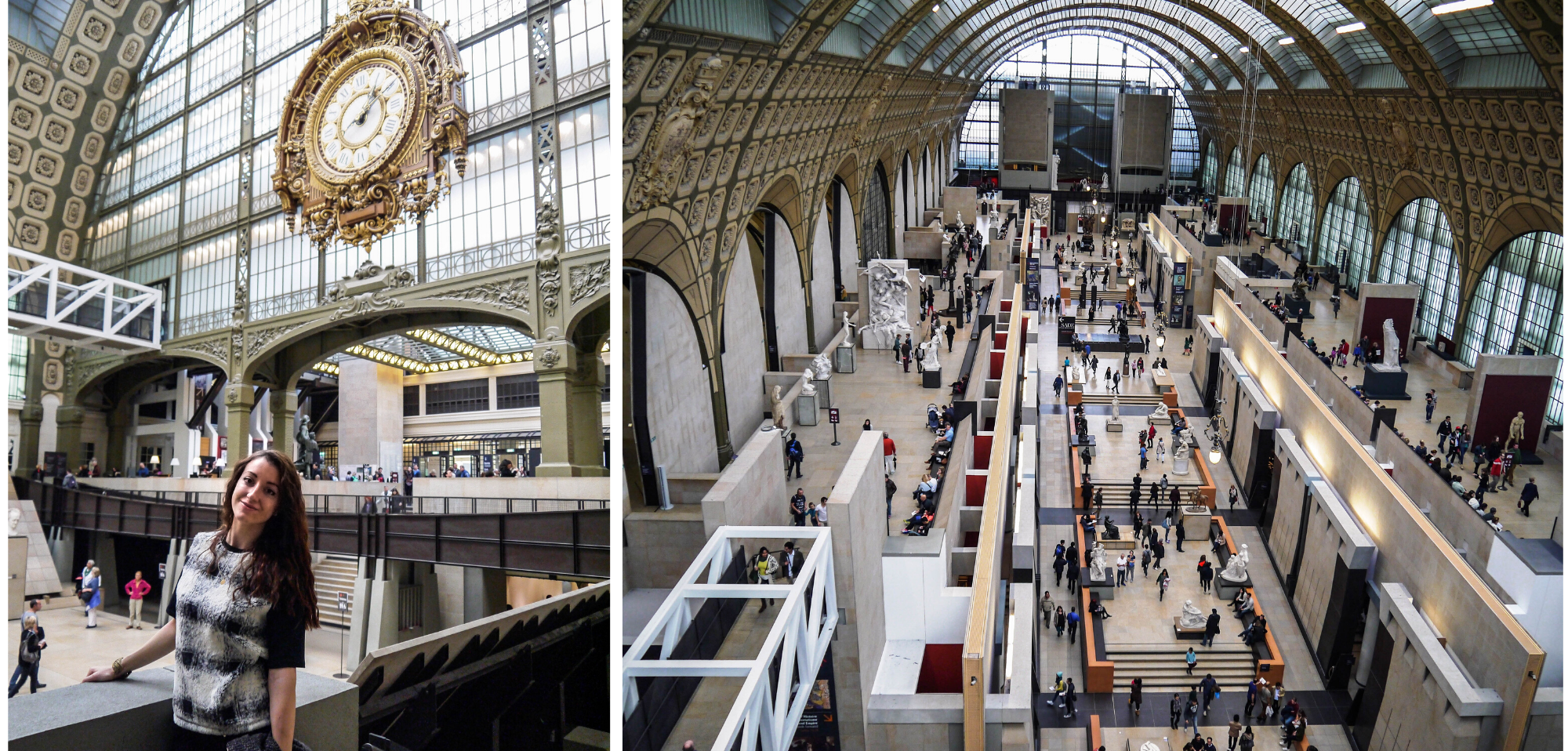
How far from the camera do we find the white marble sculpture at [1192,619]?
2366cm

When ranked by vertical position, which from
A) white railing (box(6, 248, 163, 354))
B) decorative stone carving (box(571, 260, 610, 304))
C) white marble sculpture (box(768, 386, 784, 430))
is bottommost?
white marble sculpture (box(768, 386, 784, 430))

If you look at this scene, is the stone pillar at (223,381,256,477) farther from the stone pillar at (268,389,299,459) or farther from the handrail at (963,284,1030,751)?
the handrail at (963,284,1030,751)

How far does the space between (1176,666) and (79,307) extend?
74.0ft

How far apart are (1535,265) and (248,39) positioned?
4065cm

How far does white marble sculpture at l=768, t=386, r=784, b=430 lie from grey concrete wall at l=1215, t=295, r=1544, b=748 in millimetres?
12924

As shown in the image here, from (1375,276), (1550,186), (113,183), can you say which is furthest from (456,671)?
(1375,276)

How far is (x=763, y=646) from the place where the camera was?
26.2 feet

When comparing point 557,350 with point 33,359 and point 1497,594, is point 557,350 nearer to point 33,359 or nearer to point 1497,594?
point 33,359

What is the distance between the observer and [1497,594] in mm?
18656

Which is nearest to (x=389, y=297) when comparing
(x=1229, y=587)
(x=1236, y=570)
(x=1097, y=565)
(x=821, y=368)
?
(x=821, y=368)

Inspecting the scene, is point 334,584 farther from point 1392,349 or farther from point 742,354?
point 1392,349

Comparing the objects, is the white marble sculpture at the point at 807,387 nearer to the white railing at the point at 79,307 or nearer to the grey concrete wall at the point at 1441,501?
the grey concrete wall at the point at 1441,501

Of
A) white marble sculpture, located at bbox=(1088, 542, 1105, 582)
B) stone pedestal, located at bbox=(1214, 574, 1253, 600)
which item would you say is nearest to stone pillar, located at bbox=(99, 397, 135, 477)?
white marble sculpture, located at bbox=(1088, 542, 1105, 582)

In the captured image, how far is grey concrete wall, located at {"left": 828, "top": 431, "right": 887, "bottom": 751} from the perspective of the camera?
36.4 ft
